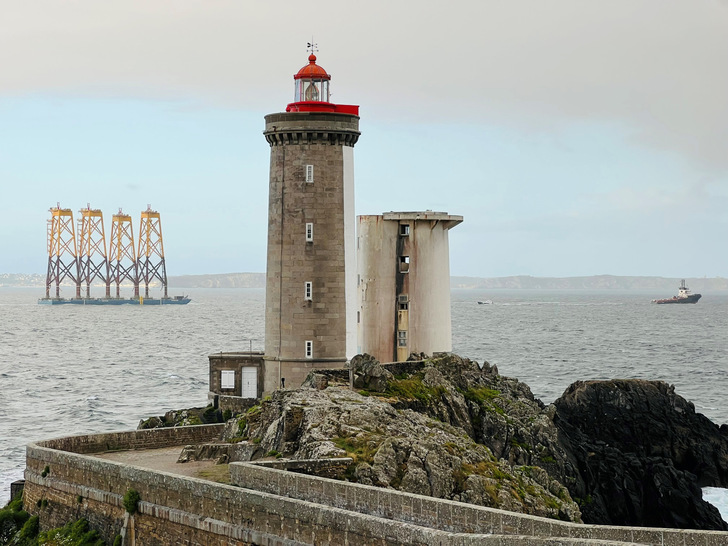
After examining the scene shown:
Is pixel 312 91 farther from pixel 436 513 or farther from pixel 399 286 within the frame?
pixel 436 513

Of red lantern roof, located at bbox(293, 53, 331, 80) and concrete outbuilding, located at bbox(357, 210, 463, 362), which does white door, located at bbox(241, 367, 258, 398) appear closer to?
concrete outbuilding, located at bbox(357, 210, 463, 362)

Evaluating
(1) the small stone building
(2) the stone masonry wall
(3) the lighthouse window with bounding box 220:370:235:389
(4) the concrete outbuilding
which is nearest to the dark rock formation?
(4) the concrete outbuilding

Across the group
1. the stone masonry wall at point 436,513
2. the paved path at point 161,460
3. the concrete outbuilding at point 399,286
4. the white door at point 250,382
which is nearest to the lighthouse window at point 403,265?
the concrete outbuilding at point 399,286

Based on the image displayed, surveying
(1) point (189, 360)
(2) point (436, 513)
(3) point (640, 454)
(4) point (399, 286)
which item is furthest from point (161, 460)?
(1) point (189, 360)

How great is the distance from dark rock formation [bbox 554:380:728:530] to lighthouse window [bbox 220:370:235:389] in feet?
33.3

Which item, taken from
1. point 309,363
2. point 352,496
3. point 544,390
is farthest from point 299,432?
point 544,390

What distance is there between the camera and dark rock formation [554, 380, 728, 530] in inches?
1256

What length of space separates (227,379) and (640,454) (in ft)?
44.1

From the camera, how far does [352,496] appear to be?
1789cm

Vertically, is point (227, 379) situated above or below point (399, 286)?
below

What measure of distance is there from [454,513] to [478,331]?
333 ft

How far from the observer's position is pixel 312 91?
112 ft

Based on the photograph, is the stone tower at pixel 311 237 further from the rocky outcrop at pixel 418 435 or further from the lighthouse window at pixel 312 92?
the rocky outcrop at pixel 418 435

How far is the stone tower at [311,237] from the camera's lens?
1293 inches
